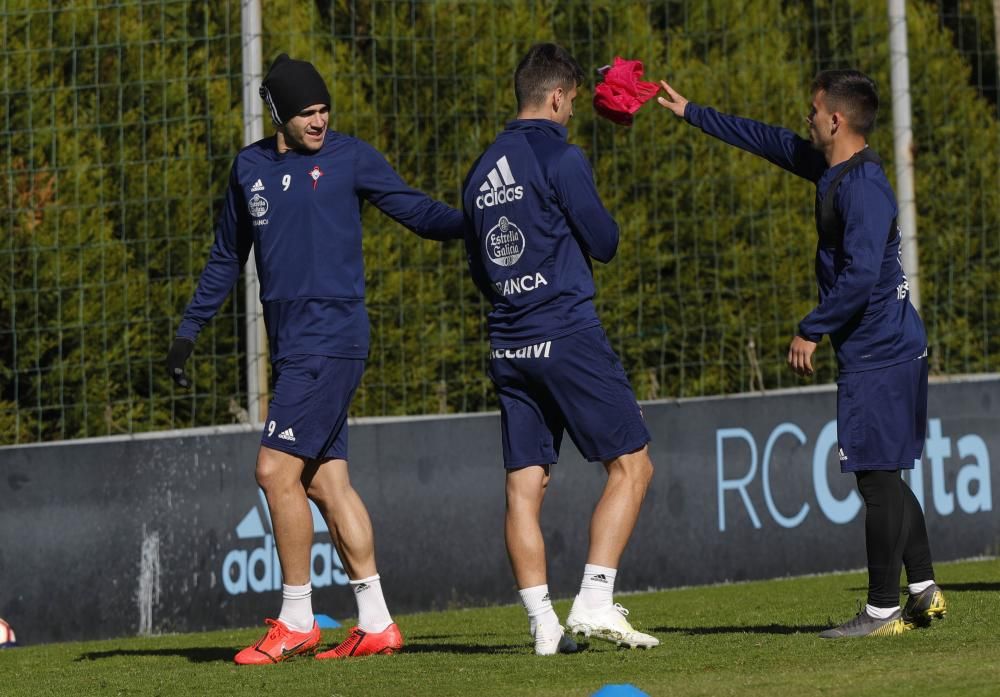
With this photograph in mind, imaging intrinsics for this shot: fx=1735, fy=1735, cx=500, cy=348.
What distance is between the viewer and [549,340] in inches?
208

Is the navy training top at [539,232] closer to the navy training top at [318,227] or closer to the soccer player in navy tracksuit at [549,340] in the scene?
the soccer player in navy tracksuit at [549,340]

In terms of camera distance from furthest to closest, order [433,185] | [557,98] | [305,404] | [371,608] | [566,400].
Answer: [433,185] < [371,608] < [305,404] < [557,98] < [566,400]

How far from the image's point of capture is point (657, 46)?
1103 cm

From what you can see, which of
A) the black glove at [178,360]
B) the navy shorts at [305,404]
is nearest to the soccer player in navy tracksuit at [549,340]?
the navy shorts at [305,404]

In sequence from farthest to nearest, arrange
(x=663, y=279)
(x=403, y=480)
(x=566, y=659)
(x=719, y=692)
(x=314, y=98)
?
(x=663, y=279) < (x=403, y=480) < (x=314, y=98) < (x=566, y=659) < (x=719, y=692)

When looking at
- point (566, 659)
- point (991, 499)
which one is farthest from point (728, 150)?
point (566, 659)

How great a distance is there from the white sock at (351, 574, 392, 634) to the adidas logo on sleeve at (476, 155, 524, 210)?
4.49 ft

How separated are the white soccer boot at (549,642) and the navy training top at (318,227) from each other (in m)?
1.16

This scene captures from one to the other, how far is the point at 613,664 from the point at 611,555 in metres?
0.43

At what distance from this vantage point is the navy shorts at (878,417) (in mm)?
5434

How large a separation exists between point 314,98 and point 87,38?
3.90 meters

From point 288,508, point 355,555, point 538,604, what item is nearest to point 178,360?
point 288,508

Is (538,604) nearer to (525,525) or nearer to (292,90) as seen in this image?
(525,525)

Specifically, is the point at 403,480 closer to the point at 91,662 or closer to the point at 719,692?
the point at 91,662
